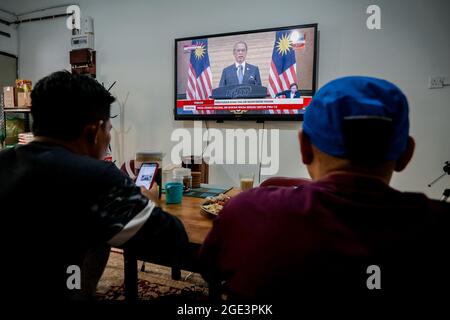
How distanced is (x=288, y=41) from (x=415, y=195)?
2671 millimetres

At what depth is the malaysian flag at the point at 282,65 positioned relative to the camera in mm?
2945

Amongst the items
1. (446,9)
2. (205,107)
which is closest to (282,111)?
(205,107)

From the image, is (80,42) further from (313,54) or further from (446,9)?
(446,9)

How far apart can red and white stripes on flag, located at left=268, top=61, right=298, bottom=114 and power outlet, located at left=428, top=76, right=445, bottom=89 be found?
3.77 feet

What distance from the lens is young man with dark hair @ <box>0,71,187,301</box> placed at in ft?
2.42

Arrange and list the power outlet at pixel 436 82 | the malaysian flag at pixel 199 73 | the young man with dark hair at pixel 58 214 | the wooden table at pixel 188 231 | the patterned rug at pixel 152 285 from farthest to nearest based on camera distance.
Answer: the malaysian flag at pixel 199 73 < the power outlet at pixel 436 82 < the patterned rug at pixel 152 285 < the wooden table at pixel 188 231 < the young man with dark hair at pixel 58 214

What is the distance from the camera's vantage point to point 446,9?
258cm

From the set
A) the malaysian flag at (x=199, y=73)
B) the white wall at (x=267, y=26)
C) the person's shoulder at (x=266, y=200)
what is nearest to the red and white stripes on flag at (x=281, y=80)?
the white wall at (x=267, y=26)

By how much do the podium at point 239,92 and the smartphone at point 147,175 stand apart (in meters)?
1.87

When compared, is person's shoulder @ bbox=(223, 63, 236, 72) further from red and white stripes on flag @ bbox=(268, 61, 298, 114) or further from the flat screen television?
red and white stripes on flag @ bbox=(268, 61, 298, 114)

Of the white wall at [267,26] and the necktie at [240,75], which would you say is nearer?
the white wall at [267,26]

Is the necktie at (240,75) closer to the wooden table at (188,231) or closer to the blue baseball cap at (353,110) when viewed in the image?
the wooden table at (188,231)

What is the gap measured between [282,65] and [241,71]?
1.42 feet

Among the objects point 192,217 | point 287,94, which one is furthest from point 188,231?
point 287,94
